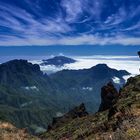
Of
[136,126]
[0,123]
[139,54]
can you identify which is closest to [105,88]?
[139,54]

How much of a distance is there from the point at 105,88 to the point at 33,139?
16507 centimetres

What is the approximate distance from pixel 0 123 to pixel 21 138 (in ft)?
16.8

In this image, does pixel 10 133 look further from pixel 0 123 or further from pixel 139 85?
pixel 139 85

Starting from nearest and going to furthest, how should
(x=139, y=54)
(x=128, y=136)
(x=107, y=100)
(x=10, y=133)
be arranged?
(x=128, y=136), (x=10, y=133), (x=139, y=54), (x=107, y=100)

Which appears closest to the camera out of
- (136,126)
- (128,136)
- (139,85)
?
(128,136)

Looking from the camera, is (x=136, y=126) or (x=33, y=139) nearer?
(x=136, y=126)

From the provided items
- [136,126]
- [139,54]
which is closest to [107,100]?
[139,54]

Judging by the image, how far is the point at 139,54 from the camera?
138m

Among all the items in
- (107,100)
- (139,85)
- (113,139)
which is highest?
(113,139)

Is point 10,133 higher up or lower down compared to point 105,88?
higher up

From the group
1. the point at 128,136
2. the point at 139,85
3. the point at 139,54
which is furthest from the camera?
the point at 139,54

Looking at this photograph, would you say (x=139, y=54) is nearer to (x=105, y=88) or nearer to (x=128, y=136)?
(x=105, y=88)

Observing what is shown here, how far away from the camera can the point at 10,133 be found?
2862 cm

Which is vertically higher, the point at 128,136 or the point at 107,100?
the point at 128,136
